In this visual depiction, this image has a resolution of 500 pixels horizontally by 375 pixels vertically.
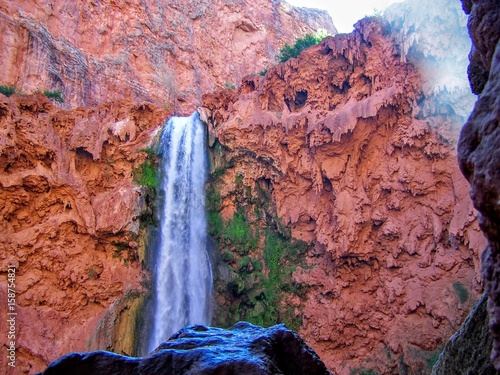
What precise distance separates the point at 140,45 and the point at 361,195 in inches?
912

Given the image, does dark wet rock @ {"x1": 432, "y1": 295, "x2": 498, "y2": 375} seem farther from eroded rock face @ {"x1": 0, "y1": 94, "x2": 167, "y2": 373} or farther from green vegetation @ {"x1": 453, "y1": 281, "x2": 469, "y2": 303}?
eroded rock face @ {"x1": 0, "y1": 94, "x2": 167, "y2": 373}

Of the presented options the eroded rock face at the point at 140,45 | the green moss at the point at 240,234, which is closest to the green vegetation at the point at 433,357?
the green moss at the point at 240,234

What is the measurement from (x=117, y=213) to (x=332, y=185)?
8.81 metres

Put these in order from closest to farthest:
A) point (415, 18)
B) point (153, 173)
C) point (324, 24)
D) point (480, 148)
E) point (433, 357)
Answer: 1. point (480, 148)
2. point (433, 357)
3. point (415, 18)
4. point (153, 173)
5. point (324, 24)

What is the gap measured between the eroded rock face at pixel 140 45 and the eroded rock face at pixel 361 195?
13.1 m

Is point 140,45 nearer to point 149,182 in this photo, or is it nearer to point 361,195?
point 149,182

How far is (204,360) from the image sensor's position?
2809mm

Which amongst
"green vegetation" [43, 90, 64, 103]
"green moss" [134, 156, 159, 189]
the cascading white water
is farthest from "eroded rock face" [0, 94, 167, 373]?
"green vegetation" [43, 90, 64, 103]

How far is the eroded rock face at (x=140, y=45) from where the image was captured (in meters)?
22.3

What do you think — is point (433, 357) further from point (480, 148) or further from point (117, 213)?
point (117, 213)

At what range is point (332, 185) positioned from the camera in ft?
48.1

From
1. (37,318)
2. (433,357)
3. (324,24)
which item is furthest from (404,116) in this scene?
(324,24)

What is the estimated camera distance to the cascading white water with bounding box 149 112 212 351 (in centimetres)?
1468

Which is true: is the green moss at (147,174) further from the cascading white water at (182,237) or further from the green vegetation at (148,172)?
the cascading white water at (182,237)
